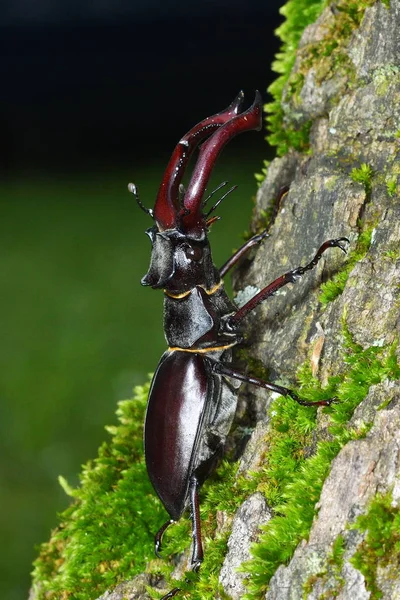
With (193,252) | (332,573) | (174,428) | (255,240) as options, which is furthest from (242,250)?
(332,573)

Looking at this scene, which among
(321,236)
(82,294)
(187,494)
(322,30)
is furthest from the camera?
(82,294)

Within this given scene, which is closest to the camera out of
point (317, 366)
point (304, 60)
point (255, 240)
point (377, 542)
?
point (377, 542)

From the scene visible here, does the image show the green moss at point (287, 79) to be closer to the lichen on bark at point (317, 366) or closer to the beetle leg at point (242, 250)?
the lichen on bark at point (317, 366)

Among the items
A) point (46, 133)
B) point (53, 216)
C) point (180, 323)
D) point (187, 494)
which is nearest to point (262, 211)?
point (180, 323)

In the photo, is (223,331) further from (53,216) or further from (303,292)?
(53,216)

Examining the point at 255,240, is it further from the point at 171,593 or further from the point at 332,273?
the point at 171,593

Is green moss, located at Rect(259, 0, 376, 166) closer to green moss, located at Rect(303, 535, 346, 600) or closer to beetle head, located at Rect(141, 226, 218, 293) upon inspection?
beetle head, located at Rect(141, 226, 218, 293)
